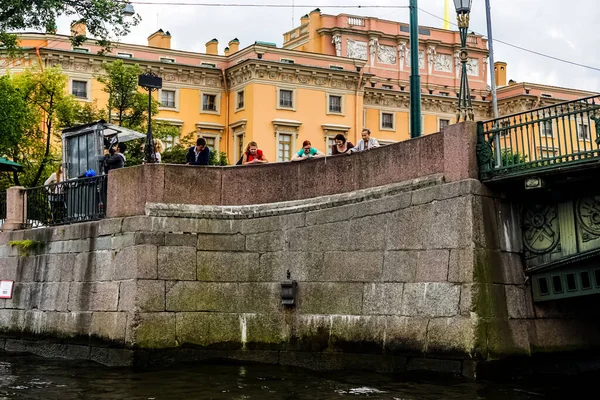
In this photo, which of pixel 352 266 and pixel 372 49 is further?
pixel 372 49

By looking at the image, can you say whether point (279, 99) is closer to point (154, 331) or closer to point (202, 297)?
point (202, 297)

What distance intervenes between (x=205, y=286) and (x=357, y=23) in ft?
210

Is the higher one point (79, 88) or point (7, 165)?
point (79, 88)

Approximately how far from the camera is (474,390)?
478 inches

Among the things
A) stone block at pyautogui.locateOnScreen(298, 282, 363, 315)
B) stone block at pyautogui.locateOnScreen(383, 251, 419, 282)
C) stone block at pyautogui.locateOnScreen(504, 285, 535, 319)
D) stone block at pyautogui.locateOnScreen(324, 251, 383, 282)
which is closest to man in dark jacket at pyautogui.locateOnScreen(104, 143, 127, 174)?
stone block at pyautogui.locateOnScreen(298, 282, 363, 315)

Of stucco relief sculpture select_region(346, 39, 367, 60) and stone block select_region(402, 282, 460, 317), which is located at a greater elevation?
stucco relief sculpture select_region(346, 39, 367, 60)

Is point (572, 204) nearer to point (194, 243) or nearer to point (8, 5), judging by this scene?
point (194, 243)

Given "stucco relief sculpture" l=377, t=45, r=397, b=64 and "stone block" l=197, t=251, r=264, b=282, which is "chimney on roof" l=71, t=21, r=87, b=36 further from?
"stucco relief sculpture" l=377, t=45, r=397, b=64

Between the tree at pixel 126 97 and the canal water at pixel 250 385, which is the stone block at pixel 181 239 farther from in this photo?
the tree at pixel 126 97

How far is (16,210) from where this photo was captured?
2089cm

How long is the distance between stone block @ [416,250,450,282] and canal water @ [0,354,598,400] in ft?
4.72

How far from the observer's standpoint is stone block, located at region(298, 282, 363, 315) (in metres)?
14.8

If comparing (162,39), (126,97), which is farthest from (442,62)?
(126,97)

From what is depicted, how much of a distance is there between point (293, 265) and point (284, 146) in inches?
2034
